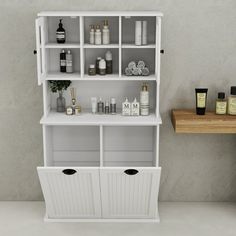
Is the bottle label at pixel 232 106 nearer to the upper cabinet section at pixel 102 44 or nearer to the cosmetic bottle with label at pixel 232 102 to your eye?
the cosmetic bottle with label at pixel 232 102

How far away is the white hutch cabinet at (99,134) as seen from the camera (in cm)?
379

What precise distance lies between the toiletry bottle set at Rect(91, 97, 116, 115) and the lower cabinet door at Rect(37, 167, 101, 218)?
607mm

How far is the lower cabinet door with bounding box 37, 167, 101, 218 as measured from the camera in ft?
12.3

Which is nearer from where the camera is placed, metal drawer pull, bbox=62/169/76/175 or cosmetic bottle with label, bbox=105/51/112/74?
metal drawer pull, bbox=62/169/76/175

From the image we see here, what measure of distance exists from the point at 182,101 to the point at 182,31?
56 cm

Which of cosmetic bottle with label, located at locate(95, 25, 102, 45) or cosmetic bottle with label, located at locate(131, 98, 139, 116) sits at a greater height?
cosmetic bottle with label, located at locate(95, 25, 102, 45)

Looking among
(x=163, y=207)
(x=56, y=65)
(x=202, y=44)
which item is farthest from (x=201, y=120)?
(x=56, y=65)

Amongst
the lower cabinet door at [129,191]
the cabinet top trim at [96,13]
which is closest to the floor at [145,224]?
the lower cabinet door at [129,191]

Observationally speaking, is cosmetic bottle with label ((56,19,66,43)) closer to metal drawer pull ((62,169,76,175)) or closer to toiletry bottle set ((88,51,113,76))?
toiletry bottle set ((88,51,113,76))

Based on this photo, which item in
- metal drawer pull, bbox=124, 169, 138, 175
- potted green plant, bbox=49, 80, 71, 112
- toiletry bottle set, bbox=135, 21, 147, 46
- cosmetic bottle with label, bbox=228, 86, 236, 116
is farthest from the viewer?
potted green plant, bbox=49, 80, 71, 112

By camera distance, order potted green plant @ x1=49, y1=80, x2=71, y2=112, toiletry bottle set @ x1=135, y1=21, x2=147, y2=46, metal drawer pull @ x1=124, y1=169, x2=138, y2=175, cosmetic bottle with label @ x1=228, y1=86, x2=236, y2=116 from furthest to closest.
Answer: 1. potted green plant @ x1=49, y1=80, x2=71, y2=112
2. cosmetic bottle with label @ x1=228, y1=86, x2=236, y2=116
3. toiletry bottle set @ x1=135, y1=21, x2=147, y2=46
4. metal drawer pull @ x1=124, y1=169, x2=138, y2=175

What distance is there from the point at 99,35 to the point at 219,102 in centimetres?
106

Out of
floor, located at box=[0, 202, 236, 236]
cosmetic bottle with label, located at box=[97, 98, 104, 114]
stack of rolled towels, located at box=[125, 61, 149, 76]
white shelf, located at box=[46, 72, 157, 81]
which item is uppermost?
stack of rolled towels, located at box=[125, 61, 149, 76]

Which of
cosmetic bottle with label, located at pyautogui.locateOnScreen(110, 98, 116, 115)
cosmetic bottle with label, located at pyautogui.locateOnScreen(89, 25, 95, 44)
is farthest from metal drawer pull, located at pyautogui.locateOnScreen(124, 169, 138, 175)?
cosmetic bottle with label, located at pyautogui.locateOnScreen(89, 25, 95, 44)
